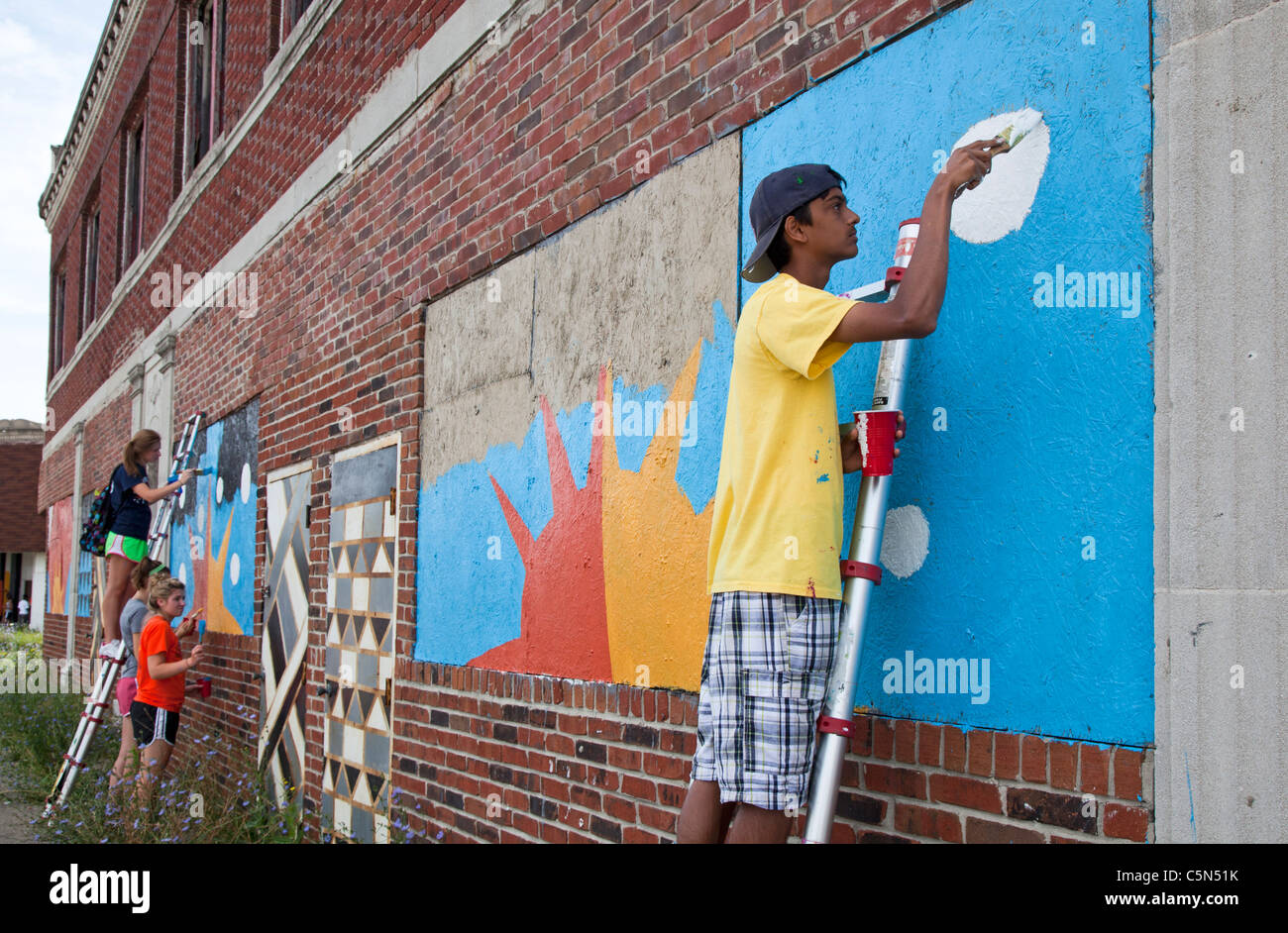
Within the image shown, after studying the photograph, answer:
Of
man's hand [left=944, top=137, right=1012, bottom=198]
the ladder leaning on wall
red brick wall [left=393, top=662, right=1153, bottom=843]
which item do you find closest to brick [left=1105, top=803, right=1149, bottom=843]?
red brick wall [left=393, top=662, right=1153, bottom=843]

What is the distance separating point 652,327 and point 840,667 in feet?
6.01

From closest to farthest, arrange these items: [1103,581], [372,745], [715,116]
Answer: [1103,581] < [715,116] < [372,745]

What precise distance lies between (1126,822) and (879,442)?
0.99m

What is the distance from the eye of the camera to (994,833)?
8.77ft

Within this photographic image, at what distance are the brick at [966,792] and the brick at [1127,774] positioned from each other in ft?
1.08

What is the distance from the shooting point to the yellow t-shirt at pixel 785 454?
263 centimetres

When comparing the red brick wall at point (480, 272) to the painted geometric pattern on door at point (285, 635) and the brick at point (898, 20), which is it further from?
the painted geometric pattern on door at point (285, 635)

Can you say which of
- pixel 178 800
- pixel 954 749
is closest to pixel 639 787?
pixel 954 749

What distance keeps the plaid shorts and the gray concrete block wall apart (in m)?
0.73

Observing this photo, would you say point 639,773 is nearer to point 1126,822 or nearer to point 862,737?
point 862,737

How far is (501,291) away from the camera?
5191mm

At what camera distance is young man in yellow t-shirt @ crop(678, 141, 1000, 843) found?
101 inches
